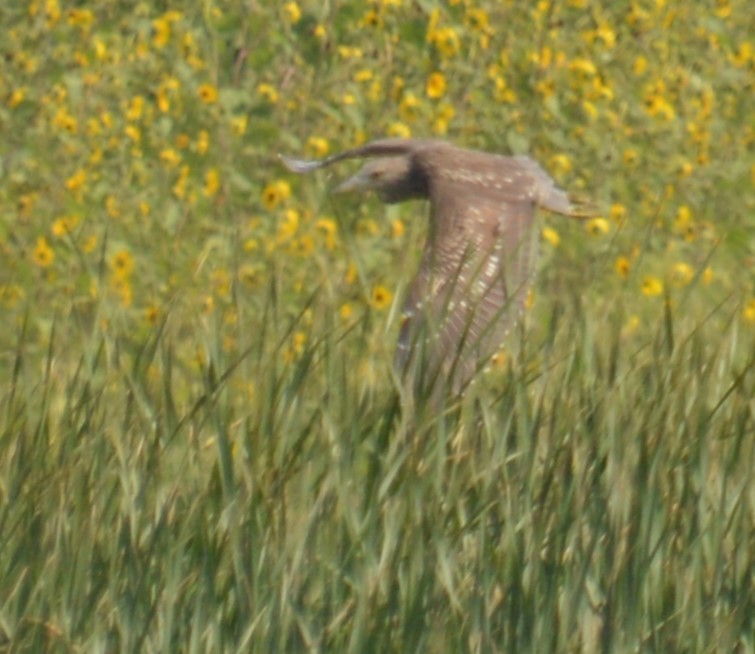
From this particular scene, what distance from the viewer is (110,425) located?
3361mm

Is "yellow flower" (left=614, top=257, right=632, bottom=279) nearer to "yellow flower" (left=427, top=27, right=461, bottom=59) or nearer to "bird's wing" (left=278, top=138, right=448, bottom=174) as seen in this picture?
"yellow flower" (left=427, top=27, right=461, bottom=59)

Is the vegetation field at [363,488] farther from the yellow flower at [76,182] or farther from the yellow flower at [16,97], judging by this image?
the yellow flower at [16,97]

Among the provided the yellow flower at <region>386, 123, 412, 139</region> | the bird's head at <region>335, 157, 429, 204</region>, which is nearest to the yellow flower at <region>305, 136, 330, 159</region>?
the yellow flower at <region>386, 123, 412, 139</region>

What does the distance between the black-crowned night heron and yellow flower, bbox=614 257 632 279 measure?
0.89m

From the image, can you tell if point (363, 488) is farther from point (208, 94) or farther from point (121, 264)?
point (208, 94)

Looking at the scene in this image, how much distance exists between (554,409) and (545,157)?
10.9ft

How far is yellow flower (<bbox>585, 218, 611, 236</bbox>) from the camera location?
6.43m

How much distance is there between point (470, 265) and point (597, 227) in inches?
83.6

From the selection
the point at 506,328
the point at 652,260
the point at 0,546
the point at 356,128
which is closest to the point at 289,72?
the point at 356,128

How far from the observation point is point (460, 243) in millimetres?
4332

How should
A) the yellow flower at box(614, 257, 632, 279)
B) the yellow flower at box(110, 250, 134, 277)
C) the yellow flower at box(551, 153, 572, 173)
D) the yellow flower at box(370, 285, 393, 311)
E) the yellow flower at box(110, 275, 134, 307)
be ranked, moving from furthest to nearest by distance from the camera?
1. the yellow flower at box(551, 153, 572, 173)
2. the yellow flower at box(614, 257, 632, 279)
3. the yellow flower at box(110, 250, 134, 277)
4. the yellow flower at box(110, 275, 134, 307)
5. the yellow flower at box(370, 285, 393, 311)

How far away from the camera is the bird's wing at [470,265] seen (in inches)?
140

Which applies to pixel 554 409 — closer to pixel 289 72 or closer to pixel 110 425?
pixel 110 425

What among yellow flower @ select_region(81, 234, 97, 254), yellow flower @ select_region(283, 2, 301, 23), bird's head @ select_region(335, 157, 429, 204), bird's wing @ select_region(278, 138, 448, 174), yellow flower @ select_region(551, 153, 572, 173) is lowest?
yellow flower @ select_region(81, 234, 97, 254)
